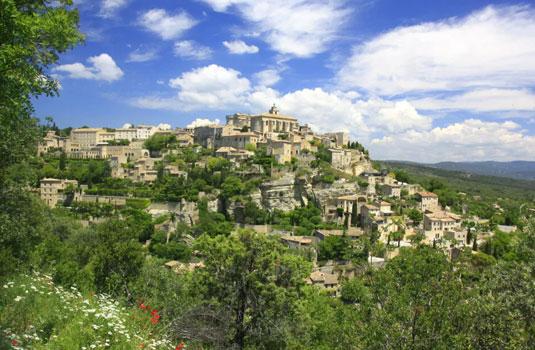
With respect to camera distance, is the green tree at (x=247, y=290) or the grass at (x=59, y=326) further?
the green tree at (x=247, y=290)

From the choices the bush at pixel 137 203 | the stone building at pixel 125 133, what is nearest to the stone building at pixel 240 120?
the stone building at pixel 125 133

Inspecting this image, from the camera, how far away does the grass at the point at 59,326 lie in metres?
5.66

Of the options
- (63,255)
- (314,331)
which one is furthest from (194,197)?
(314,331)

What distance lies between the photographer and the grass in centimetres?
566

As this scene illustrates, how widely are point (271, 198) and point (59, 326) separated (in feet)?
147

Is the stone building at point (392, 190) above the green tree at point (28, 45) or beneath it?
beneath

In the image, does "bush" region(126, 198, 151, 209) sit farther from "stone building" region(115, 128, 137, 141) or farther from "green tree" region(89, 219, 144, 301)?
"stone building" region(115, 128, 137, 141)

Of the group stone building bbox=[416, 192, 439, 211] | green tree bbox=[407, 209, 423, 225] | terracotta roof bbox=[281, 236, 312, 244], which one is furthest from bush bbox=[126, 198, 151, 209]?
stone building bbox=[416, 192, 439, 211]

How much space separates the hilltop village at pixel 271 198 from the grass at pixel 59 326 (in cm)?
2853

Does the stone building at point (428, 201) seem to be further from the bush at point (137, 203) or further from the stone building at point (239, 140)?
the bush at point (137, 203)

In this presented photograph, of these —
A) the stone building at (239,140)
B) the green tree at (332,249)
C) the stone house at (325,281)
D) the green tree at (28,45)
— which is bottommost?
the stone house at (325,281)

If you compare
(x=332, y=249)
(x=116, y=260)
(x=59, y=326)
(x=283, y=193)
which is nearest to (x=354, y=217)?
(x=332, y=249)

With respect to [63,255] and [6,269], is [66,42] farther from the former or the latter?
[63,255]

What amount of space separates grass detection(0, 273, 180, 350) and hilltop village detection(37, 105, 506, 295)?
2853cm
